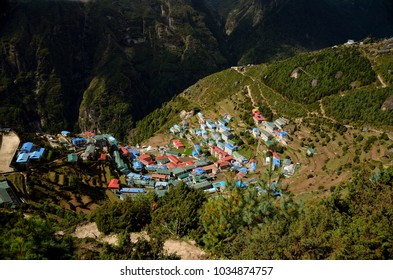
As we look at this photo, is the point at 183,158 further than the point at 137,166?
Yes

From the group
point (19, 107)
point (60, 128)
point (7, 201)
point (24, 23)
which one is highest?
point (24, 23)

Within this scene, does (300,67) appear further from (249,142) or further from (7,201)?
(7,201)

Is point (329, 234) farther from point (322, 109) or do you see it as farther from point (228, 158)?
point (322, 109)

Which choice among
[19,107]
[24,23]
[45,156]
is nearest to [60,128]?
[19,107]

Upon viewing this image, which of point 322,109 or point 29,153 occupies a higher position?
point 29,153

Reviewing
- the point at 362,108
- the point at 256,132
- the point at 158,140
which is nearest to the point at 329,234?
the point at 362,108

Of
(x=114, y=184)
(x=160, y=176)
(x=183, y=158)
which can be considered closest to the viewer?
(x=114, y=184)
